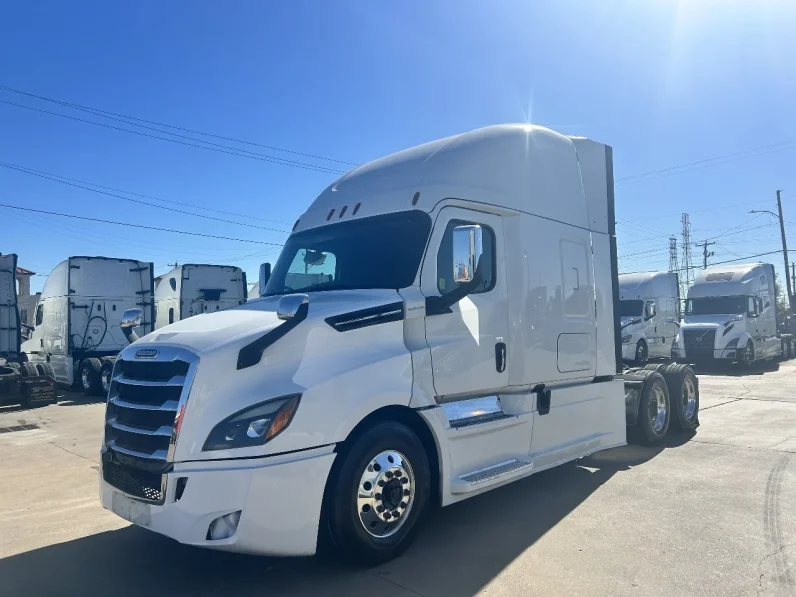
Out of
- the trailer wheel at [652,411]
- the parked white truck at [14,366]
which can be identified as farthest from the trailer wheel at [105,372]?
the trailer wheel at [652,411]

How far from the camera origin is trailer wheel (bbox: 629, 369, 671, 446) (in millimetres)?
8508

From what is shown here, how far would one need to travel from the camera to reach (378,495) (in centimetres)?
442

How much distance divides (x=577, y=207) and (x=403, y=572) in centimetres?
445

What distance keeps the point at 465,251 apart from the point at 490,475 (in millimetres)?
1891

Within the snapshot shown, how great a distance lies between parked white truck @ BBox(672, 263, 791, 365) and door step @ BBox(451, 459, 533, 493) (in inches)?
730

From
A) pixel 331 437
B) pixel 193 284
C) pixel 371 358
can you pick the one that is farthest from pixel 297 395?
pixel 193 284

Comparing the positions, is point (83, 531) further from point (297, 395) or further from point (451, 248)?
point (451, 248)

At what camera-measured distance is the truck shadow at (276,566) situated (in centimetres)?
422

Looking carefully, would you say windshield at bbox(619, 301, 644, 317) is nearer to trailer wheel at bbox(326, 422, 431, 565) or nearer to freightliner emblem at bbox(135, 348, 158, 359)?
trailer wheel at bbox(326, 422, 431, 565)

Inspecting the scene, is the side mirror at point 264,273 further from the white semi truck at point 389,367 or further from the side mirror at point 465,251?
the side mirror at point 465,251

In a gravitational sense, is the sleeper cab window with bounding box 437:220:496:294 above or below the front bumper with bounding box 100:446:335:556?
above

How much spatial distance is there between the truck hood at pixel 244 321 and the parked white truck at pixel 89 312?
13013mm

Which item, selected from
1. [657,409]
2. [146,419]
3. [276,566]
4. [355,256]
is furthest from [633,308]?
[146,419]

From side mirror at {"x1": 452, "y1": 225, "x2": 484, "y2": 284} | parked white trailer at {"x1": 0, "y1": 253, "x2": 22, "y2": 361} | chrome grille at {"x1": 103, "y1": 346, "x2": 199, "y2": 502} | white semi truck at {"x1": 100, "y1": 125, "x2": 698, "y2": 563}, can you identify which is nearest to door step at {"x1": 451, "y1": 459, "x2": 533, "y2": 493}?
white semi truck at {"x1": 100, "y1": 125, "x2": 698, "y2": 563}
